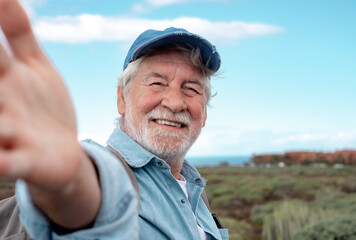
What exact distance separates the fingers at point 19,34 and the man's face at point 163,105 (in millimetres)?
1303

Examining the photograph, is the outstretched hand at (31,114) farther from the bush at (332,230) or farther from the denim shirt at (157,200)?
the bush at (332,230)

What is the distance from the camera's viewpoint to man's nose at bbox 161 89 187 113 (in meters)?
2.23

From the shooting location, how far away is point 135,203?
3.88 feet

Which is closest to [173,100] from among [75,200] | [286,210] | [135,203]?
[135,203]

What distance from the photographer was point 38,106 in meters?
0.90

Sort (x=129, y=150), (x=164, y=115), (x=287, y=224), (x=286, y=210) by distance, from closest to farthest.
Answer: (x=129, y=150), (x=164, y=115), (x=287, y=224), (x=286, y=210)

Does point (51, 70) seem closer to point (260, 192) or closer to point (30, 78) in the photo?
point (30, 78)

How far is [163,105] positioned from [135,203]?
3.58ft

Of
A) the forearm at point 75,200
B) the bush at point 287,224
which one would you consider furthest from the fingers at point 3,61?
the bush at point 287,224

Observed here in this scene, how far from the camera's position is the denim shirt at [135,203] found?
44.0 inches

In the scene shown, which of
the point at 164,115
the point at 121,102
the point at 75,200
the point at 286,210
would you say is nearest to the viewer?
the point at 75,200

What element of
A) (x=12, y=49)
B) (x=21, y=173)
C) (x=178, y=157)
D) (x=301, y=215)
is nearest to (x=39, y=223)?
(x=21, y=173)

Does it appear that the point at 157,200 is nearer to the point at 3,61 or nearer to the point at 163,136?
the point at 163,136

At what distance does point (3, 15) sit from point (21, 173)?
0.30 meters
